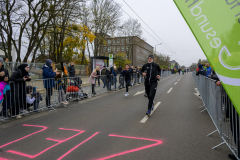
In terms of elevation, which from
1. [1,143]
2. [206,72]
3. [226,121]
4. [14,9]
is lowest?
[1,143]

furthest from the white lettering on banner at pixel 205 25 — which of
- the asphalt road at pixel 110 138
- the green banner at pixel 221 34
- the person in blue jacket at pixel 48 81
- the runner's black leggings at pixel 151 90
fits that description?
the person in blue jacket at pixel 48 81

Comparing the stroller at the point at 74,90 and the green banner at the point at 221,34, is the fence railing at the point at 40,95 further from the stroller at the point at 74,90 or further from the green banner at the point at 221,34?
the green banner at the point at 221,34

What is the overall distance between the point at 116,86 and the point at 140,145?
12204mm

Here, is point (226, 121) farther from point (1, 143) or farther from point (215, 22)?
point (1, 143)

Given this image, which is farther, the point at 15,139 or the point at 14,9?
the point at 14,9

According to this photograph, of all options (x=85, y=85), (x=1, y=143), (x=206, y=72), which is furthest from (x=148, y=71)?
(x=206, y=72)

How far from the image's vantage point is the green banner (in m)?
1.82

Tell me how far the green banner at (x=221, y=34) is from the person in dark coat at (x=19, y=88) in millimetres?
5797

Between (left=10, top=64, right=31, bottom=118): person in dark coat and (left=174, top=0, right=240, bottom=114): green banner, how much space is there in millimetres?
5797

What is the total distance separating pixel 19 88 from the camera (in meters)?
6.28

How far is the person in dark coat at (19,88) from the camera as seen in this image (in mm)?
6082

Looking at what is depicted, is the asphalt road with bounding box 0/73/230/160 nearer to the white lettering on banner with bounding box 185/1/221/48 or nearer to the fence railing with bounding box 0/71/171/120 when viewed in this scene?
the fence railing with bounding box 0/71/171/120

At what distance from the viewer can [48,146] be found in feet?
12.5

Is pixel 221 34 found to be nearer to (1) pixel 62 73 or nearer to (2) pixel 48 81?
(2) pixel 48 81
